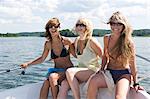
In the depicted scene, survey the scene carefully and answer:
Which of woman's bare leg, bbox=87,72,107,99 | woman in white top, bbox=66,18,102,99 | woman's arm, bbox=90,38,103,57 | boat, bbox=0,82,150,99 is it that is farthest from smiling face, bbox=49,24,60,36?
woman's bare leg, bbox=87,72,107,99

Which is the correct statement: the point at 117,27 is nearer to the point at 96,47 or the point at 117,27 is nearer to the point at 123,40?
the point at 123,40

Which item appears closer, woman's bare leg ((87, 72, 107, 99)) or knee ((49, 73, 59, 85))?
woman's bare leg ((87, 72, 107, 99))

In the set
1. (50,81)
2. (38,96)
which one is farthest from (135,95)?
(38,96)

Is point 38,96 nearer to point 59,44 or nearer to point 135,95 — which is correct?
point 59,44

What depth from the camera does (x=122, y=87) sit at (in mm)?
3789

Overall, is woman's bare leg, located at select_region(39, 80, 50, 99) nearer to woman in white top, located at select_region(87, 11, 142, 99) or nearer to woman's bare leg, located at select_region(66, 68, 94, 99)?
woman's bare leg, located at select_region(66, 68, 94, 99)

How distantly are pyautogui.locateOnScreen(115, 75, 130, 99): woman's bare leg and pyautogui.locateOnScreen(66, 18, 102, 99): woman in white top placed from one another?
449 millimetres

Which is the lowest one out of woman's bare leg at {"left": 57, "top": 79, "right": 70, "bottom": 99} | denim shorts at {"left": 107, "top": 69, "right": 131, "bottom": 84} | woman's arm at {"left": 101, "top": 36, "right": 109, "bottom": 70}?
woman's bare leg at {"left": 57, "top": 79, "right": 70, "bottom": 99}

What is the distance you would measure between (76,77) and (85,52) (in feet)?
1.11

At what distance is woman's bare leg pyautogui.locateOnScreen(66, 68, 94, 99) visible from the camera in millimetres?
4070

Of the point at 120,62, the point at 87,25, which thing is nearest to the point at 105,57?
the point at 120,62

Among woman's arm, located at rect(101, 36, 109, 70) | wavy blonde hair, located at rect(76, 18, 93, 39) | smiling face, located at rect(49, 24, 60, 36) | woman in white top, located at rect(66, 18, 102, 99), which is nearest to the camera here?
woman's arm, located at rect(101, 36, 109, 70)

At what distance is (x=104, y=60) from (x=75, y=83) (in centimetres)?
41

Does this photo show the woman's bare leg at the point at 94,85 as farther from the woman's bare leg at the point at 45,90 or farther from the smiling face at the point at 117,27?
the woman's bare leg at the point at 45,90
